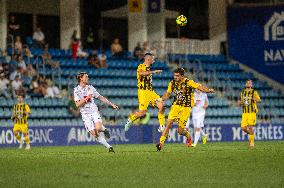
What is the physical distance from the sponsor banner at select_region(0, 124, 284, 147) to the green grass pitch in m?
12.3

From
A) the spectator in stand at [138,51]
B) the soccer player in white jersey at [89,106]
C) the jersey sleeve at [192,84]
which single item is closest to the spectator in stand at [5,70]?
the spectator in stand at [138,51]

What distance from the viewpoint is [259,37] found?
1758 inches

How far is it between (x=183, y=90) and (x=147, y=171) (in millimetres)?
7387

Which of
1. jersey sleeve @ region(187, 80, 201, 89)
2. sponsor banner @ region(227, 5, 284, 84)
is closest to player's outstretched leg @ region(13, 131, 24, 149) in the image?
jersey sleeve @ region(187, 80, 201, 89)

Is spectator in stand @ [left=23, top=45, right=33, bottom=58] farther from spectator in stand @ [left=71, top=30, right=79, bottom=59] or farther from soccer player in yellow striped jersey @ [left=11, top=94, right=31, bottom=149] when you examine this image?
soccer player in yellow striped jersey @ [left=11, top=94, right=31, bottom=149]

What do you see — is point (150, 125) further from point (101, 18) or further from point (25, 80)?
point (101, 18)

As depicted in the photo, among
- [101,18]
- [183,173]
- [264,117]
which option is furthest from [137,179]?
[101,18]

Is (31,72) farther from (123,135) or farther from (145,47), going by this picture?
(145,47)

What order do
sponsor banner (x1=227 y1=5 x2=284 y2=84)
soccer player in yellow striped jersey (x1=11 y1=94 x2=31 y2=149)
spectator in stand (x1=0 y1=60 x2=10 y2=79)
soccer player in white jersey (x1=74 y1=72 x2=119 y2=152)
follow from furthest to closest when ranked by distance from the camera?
sponsor banner (x1=227 y1=5 x2=284 y2=84)
spectator in stand (x1=0 y1=60 x2=10 y2=79)
soccer player in yellow striped jersey (x1=11 y1=94 x2=31 y2=149)
soccer player in white jersey (x1=74 y1=72 x2=119 y2=152)

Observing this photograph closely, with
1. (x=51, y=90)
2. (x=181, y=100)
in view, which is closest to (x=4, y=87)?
(x=51, y=90)

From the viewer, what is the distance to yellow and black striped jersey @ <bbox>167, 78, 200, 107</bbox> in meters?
22.8

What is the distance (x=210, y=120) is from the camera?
126 feet

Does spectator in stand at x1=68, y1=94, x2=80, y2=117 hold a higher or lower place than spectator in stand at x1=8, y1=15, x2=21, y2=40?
lower

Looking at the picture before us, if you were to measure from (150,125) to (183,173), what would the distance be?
19.8 meters
